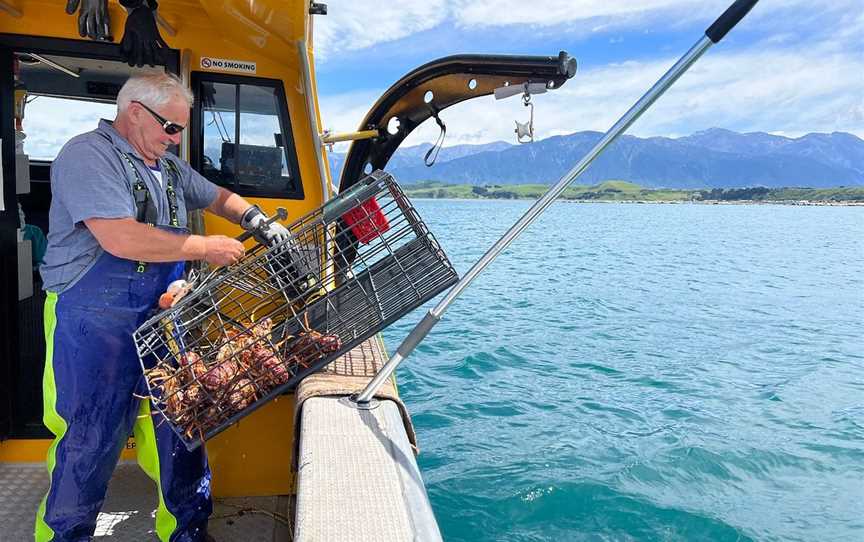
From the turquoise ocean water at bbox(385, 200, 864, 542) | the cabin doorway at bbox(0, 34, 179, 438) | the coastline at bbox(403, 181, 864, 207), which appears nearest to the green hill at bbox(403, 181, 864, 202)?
the coastline at bbox(403, 181, 864, 207)

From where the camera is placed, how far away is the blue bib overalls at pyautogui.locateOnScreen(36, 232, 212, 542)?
2594 mm

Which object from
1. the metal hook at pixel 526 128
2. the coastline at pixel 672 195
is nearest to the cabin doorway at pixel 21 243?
the metal hook at pixel 526 128

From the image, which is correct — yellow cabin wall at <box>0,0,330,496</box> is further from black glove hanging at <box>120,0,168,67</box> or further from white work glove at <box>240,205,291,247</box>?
white work glove at <box>240,205,291,247</box>

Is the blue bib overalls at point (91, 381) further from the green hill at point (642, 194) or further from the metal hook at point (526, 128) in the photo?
the green hill at point (642, 194)

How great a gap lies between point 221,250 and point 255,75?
174cm

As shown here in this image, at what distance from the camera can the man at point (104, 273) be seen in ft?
8.07

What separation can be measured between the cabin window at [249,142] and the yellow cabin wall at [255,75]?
0.06 m

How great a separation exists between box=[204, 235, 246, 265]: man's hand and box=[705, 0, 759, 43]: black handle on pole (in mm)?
1967

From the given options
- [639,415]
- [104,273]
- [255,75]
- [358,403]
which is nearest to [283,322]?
[358,403]

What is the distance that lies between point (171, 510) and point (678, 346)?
11.1 metres

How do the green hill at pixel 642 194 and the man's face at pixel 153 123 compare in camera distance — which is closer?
the man's face at pixel 153 123

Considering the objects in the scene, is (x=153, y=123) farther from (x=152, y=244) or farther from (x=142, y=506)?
(x=142, y=506)

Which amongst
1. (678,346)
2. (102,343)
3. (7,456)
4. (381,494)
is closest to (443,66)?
(102,343)

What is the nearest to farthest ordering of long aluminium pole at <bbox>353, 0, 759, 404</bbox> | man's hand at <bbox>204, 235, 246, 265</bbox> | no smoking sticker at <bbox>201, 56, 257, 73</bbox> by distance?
1. long aluminium pole at <bbox>353, 0, 759, 404</bbox>
2. man's hand at <bbox>204, 235, 246, 265</bbox>
3. no smoking sticker at <bbox>201, 56, 257, 73</bbox>
